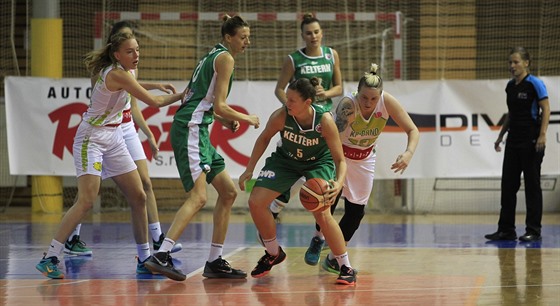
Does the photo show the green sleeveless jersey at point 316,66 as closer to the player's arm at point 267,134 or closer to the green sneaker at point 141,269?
the player's arm at point 267,134

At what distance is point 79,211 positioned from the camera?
7602 millimetres

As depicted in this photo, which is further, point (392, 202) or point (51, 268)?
point (392, 202)

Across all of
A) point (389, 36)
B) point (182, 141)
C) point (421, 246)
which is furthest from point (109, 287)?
point (389, 36)

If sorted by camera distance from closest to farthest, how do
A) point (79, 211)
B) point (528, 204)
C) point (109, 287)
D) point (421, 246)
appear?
point (109, 287)
point (79, 211)
point (421, 246)
point (528, 204)

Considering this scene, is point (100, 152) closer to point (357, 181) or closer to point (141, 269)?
point (141, 269)

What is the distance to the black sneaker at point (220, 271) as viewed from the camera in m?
7.47

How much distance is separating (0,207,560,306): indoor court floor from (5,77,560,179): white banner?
Result: 1491 millimetres

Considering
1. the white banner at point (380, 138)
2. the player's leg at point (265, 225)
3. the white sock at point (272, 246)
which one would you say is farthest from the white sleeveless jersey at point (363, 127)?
the white banner at point (380, 138)

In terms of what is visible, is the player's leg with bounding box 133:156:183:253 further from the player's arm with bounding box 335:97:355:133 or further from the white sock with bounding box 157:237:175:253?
the player's arm with bounding box 335:97:355:133

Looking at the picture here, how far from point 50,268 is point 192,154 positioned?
4.82 ft

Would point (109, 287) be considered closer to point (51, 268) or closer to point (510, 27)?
point (51, 268)

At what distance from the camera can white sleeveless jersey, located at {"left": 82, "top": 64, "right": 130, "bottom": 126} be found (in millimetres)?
7602

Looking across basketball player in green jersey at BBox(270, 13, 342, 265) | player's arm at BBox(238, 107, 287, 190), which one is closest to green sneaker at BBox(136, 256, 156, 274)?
player's arm at BBox(238, 107, 287, 190)

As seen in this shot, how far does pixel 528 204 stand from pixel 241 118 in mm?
4631
